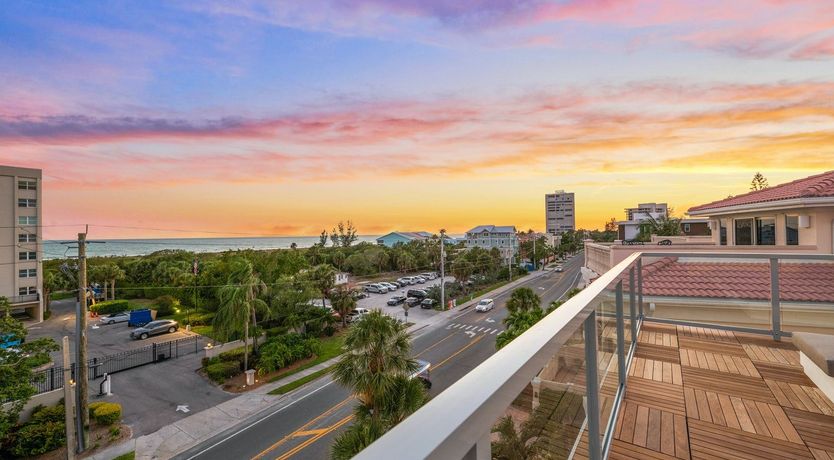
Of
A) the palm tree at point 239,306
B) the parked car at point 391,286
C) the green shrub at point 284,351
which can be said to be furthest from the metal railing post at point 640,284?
the parked car at point 391,286

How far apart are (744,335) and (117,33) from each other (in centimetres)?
2219

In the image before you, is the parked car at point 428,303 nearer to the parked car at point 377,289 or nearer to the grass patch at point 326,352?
the parked car at point 377,289

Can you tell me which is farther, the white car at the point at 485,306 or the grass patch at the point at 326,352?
the white car at the point at 485,306

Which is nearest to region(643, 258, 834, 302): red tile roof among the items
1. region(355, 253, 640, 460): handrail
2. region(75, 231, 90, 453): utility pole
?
region(355, 253, 640, 460): handrail

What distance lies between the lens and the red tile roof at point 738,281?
4.96 metres

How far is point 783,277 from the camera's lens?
5125 millimetres

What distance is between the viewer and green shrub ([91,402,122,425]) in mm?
14062

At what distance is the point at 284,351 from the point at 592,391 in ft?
68.7

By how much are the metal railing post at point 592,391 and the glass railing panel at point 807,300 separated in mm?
4663

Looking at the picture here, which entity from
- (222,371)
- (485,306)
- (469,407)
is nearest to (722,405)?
(469,407)

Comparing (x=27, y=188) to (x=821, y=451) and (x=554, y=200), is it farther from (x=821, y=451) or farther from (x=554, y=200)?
(x=554, y=200)

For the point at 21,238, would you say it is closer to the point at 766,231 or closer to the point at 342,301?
the point at 342,301

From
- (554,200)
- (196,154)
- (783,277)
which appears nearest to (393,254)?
(196,154)

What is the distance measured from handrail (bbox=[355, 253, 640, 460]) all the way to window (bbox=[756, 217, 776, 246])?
17.1 metres
